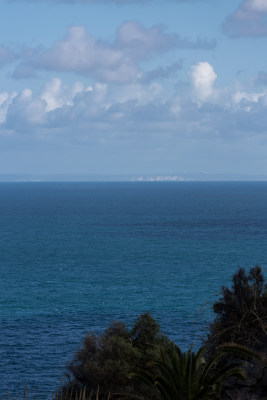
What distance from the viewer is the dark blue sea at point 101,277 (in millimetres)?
44656

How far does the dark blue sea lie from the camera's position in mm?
44656

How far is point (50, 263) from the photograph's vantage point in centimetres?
8650

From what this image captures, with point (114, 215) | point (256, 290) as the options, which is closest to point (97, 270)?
point (256, 290)

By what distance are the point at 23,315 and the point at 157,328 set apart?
3073 centimetres

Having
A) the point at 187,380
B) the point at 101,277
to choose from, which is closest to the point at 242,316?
the point at 187,380

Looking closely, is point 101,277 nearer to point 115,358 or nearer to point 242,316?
point 115,358

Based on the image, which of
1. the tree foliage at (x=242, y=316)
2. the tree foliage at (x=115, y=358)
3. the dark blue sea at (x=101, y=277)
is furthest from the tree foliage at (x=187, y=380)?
the tree foliage at (x=115, y=358)

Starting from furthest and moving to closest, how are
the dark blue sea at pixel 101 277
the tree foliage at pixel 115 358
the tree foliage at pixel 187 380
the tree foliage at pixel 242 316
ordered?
the dark blue sea at pixel 101 277, the tree foliage at pixel 115 358, the tree foliage at pixel 242 316, the tree foliage at pixel 187 380

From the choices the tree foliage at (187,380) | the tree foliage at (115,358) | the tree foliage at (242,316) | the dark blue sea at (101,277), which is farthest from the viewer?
the dark blue sea at (101,277)

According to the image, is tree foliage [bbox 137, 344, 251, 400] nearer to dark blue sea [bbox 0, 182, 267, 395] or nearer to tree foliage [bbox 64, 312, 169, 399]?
dark blue sea [bbox 0, 182, 267, 395]

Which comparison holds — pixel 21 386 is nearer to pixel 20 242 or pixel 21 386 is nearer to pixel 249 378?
pixel 249 378

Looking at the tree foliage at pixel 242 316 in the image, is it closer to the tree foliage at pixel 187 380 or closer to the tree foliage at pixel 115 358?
the tree foliage at pixel 115 358

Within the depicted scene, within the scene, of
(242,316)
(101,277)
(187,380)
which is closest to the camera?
(187,380)

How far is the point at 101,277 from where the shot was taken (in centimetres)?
7556
